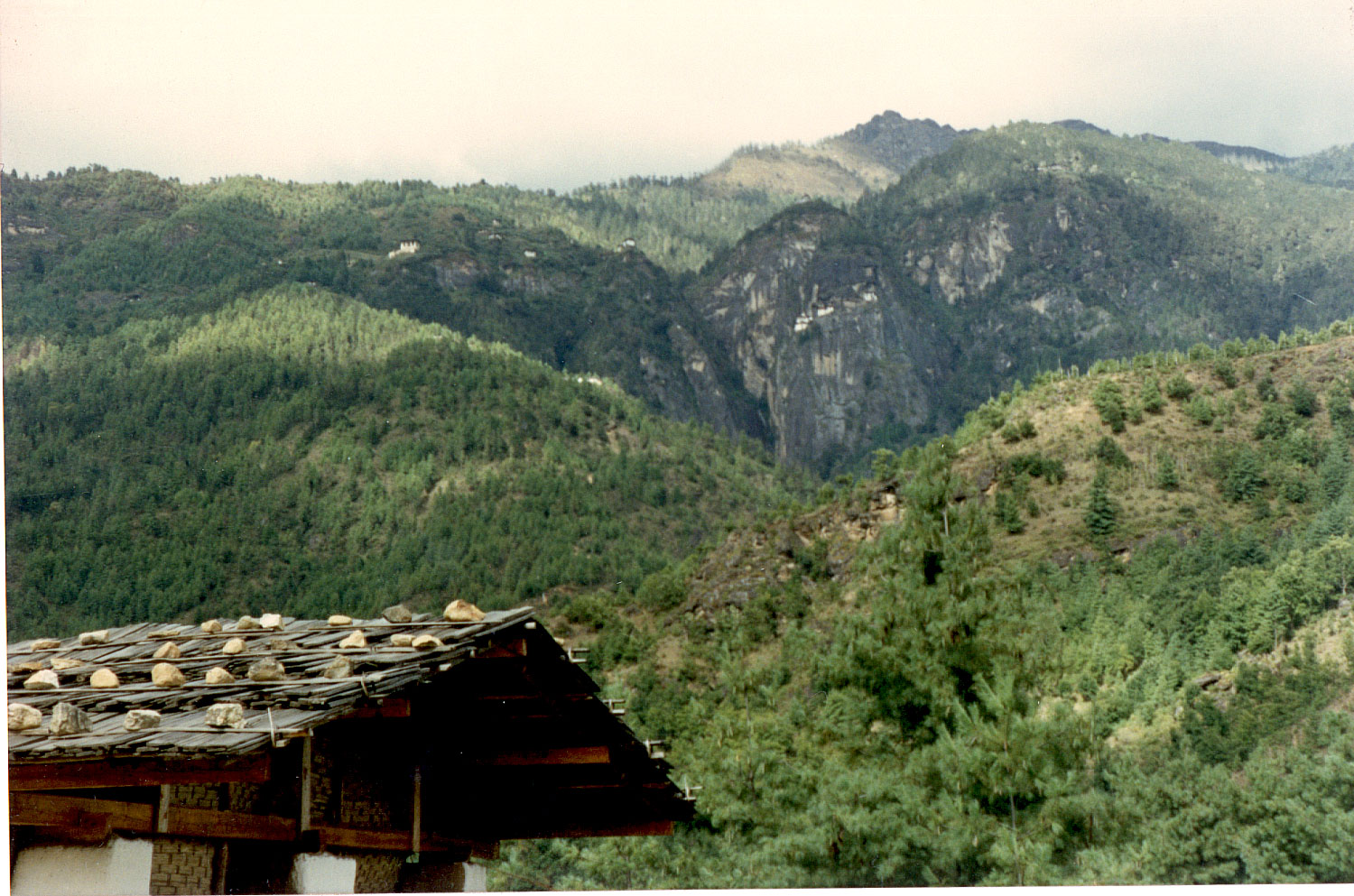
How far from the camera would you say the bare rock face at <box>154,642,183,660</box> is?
9078 mm

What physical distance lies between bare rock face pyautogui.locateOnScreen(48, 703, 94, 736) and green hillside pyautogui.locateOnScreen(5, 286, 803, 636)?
79766mm

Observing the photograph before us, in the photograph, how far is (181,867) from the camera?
27.1ft

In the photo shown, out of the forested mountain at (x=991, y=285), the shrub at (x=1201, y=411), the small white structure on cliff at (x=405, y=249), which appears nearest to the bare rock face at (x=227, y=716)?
the shrub at (x=1201, y=411)

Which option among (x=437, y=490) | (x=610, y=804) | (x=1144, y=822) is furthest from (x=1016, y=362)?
(x=610, y=804)

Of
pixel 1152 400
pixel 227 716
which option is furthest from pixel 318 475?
pixel 227 716

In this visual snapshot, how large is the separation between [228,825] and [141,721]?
1.02 meters

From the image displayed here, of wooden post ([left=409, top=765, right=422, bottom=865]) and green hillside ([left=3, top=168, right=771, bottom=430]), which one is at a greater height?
green hillside ([left=3, top=168, right=771, bottom=430])

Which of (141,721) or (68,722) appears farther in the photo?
(68,722)

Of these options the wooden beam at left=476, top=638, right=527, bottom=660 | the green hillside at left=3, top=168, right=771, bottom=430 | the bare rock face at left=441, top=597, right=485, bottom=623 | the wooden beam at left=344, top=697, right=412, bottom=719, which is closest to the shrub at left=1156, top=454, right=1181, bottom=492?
the wooden beam at left=476, top=638, right=527, bottom=660

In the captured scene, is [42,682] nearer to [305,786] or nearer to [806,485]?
[305,786]

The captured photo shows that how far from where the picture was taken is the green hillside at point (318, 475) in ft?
294

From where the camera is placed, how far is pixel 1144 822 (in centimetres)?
2694

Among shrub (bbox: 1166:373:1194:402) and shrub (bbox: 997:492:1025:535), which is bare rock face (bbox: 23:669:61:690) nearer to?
shrub (bbox: 997:492:1025:535)

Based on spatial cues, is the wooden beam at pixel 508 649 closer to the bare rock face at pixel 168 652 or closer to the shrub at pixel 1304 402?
the bare rock face at pixel 168 652
